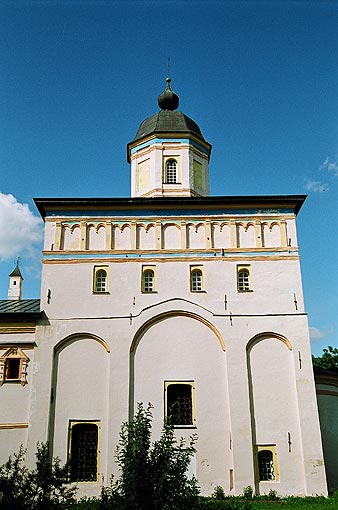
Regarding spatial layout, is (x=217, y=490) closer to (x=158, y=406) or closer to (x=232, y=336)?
(x=158, y=406)

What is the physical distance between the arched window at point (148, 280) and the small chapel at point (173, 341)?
51 mm

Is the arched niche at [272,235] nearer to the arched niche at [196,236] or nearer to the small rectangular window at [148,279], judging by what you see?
the arched niche at [196,236]

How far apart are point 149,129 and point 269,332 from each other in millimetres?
10292

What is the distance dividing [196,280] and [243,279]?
165 cm

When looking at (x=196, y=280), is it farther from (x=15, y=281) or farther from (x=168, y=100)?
(x=15, y=281)

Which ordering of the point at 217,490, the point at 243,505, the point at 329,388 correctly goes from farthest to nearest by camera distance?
the point at 329,388, the point at 217,490, the point at 243,505

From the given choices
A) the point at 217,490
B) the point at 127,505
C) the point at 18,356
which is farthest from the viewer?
the point at 18,356

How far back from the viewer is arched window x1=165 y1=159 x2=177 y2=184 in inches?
846

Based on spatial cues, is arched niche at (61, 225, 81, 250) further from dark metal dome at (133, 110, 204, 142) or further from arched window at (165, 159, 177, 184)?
dark metal dome at (133, 110, 204, 142)

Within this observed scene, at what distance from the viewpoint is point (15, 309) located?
19125 millimetres

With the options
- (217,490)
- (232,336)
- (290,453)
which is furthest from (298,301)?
(217,490)

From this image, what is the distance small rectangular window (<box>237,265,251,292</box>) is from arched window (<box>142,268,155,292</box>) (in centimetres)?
299

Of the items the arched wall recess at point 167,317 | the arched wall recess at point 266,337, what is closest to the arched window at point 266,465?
the arched wall recess at point 266,337

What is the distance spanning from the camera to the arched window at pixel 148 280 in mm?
18469
